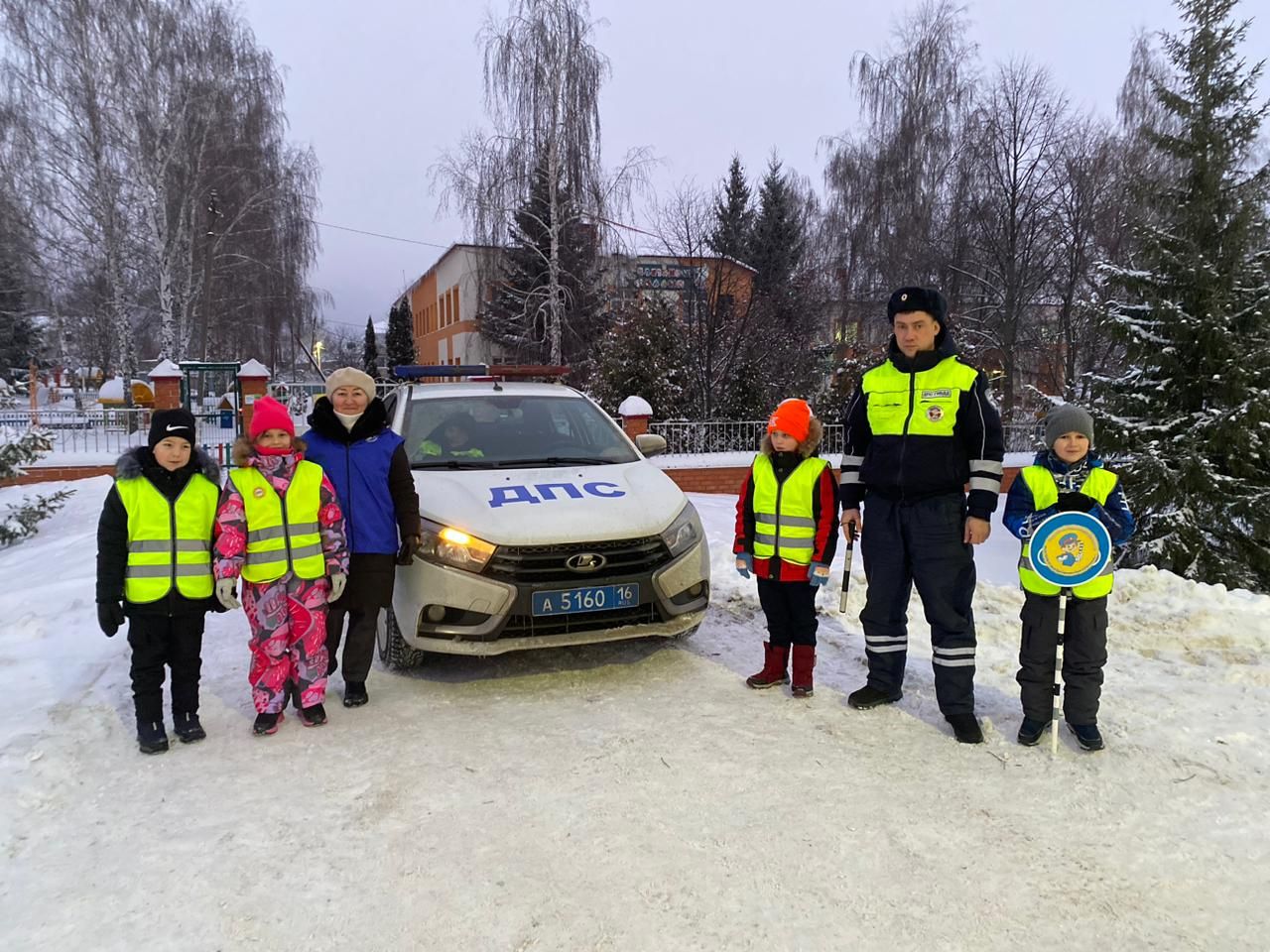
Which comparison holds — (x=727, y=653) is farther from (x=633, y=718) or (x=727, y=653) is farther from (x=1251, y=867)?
(x=1251, y=867)

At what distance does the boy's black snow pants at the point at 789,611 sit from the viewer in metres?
4.11

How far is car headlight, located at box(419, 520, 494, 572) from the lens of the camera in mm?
3979

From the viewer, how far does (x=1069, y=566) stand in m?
3.38

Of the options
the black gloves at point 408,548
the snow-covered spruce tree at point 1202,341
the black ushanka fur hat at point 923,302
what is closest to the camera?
the black ushanka fur hat at point 923,302

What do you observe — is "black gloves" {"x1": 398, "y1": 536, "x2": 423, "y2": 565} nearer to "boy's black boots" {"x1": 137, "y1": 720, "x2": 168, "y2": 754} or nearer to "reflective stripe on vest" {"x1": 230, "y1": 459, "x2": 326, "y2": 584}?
"reflective stripe on vest" {"x1": 230, "y1": 459, "x2": 326, "y2": 584}

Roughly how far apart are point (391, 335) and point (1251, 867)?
5529 cm

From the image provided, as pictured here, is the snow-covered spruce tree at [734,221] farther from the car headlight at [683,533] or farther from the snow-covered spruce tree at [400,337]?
the snow-covered spruce tree at [400,337]

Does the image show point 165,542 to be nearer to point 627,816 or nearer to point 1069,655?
point 627,816

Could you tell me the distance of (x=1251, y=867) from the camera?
8.80ft

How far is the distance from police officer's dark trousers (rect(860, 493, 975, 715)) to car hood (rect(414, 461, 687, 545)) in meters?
1.11

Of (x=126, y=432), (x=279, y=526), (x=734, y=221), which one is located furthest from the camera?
(x=734, y=221)

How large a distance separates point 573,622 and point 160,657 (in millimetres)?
1842

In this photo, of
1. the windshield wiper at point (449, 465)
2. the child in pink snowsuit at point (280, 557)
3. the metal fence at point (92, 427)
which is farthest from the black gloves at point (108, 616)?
the metal fence at point (92, 427)

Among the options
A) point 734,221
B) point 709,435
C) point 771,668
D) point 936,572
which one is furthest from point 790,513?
point 734,221
